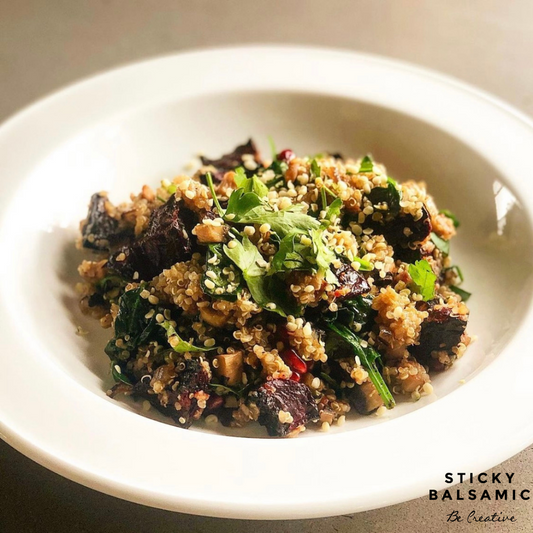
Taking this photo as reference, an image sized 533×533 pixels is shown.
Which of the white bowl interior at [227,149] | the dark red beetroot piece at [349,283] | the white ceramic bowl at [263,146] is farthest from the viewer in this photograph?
the white bowl interior at [227,149]

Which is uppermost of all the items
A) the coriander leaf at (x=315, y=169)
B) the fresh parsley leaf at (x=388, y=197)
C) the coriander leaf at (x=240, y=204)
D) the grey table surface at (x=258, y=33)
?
the grey table surface at (x=258, y=33)

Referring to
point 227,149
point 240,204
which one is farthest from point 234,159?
point 240,204

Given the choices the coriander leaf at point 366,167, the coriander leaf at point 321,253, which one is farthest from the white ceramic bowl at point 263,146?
the coriander leaf at point 366,167

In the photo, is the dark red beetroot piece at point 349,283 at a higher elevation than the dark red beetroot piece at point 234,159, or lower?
lower

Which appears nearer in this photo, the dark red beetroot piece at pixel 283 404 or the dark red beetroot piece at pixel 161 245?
the dark red beetroot piece at pixel 283 404

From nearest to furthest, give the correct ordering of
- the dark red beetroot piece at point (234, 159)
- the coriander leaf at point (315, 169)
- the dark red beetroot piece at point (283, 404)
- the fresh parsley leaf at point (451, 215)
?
1. the dark red beetroot piece at point (283, 404)
2. the coriander leaf at point (315, 169)
3. the fresh parsley leaf at point (451, 215)
4. the dark red beetroot piece at point (234, 159)

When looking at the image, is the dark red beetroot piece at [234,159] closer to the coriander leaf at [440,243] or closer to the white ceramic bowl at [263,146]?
the white ceramic bowl at [263,146]

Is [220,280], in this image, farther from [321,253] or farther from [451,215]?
[451,215]

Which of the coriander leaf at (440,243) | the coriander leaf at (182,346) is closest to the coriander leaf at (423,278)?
the coriander leaf at (440,243)
